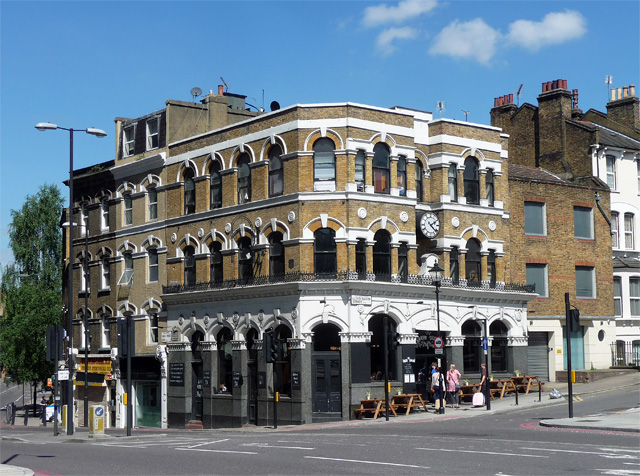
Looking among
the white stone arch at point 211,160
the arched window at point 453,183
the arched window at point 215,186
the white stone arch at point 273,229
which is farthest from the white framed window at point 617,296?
the white stone arch at point 211,160

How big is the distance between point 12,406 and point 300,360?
28.7m

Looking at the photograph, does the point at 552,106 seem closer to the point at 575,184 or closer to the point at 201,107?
the point at 575,184

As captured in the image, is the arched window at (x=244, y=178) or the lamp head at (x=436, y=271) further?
the arched window at (x=244, y=178)

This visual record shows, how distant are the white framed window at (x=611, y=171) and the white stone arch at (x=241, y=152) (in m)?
20.3

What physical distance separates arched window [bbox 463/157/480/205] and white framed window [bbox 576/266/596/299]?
8.33 metres

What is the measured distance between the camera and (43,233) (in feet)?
252

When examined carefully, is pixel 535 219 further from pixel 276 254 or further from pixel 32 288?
pixel 32 288

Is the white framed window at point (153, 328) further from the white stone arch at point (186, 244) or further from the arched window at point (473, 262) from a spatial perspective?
the arched window at point (473, 262)

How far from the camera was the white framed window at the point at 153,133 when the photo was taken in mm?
47459

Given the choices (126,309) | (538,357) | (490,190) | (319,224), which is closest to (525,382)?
(538,357)

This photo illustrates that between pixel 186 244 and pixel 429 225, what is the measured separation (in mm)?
12143

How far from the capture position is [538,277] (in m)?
46.0

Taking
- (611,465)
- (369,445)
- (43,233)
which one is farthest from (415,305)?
(43,233)

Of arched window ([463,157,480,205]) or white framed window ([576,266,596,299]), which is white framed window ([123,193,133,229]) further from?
white framed window ([576,266,596,299])
